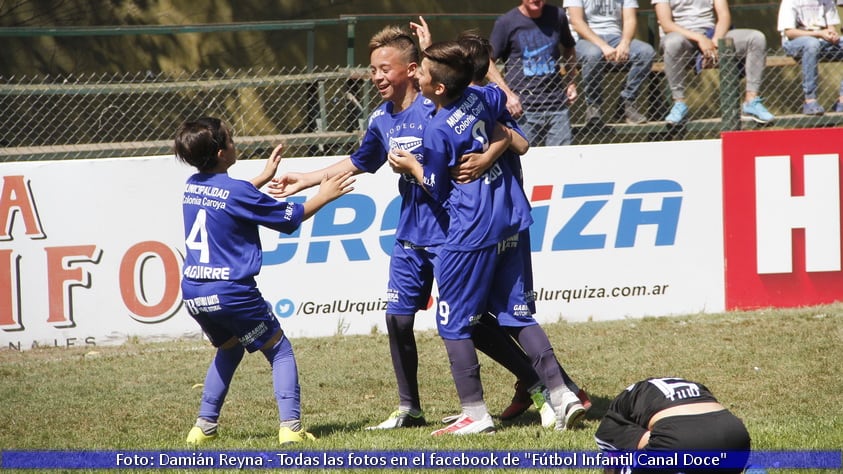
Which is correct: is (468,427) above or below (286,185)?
below

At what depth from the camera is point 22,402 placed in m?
6.95

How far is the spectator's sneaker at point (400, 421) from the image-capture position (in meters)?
5.97

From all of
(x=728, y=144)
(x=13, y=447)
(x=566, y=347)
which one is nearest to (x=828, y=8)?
(x=728, y=144)

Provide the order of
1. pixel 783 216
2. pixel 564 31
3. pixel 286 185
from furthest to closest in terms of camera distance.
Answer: pixel 564 31
pixel 783 216
pixel 286 185

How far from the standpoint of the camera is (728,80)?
31.9 feet

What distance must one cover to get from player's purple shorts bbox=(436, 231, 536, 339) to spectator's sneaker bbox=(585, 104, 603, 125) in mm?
4285

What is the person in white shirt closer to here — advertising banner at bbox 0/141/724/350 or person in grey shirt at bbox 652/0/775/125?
person in grey shirt at bbox 652/0/775/125

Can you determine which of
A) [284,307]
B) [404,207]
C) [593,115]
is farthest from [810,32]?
[404,207]

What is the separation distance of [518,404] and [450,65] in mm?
2047

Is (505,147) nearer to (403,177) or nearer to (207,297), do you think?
(403,177)

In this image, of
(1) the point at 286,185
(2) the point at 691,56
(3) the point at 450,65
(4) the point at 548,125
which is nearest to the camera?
(3) the point at 450,65

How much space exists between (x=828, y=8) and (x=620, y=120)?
251 cm

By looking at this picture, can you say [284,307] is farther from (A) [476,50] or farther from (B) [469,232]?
(A) [476,50]

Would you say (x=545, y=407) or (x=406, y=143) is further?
(x=545, y=407)
